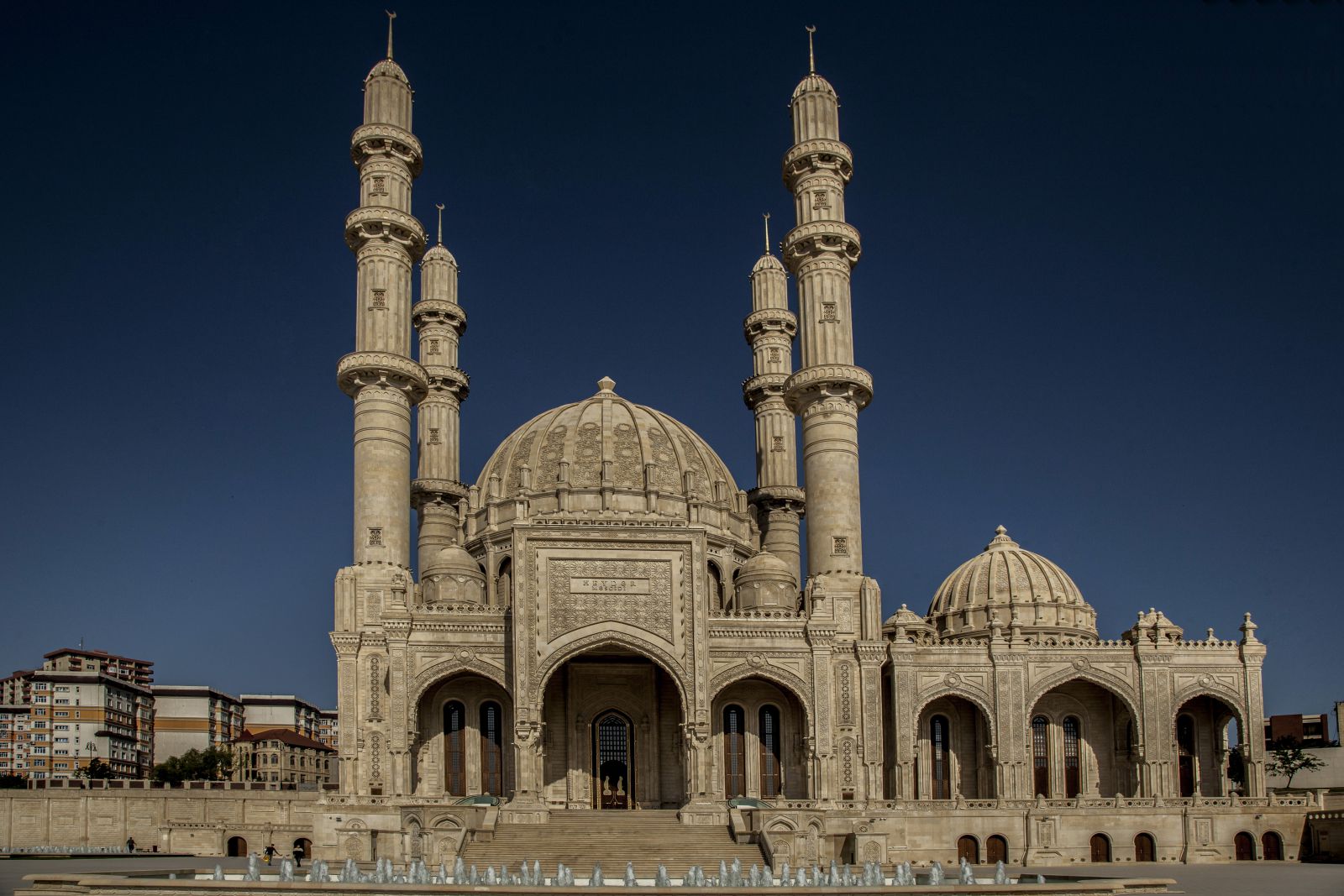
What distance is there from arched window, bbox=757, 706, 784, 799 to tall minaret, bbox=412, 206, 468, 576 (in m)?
13.8

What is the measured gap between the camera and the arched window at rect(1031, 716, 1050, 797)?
2111 inches

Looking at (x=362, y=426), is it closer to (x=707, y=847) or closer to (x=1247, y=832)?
(x=707, y=847)

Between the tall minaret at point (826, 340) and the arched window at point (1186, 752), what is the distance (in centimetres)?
1381

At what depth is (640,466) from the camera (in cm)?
5619

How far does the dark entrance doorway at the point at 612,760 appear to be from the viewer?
50.4 metres

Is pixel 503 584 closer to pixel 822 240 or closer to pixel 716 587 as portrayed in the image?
pixel 716 587

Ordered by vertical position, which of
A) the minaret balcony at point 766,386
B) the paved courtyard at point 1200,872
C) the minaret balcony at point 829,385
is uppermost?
the minaret balcony at point 766,386

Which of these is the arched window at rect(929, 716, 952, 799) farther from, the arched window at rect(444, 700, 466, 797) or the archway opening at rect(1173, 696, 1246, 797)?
the arched window at rect(444, 700, 466, 797)

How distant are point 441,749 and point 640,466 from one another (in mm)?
13353

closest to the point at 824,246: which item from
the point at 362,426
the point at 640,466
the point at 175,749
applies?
the point at 640,466

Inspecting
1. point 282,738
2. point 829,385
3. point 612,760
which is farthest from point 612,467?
point 282,738

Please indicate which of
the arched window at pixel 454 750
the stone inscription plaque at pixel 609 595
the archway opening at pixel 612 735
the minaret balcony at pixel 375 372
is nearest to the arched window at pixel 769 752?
the archway opening at pixel 612 735

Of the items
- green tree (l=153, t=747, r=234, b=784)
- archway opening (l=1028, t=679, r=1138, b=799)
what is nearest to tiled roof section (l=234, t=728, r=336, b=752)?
green tree (l=153, t=747, r=234, b=784)

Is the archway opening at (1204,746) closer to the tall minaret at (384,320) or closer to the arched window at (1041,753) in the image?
the arched window at (1041,753)
